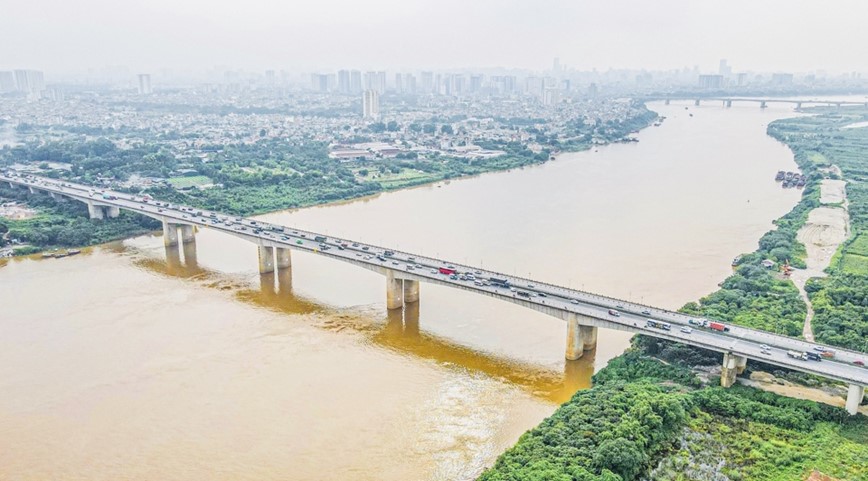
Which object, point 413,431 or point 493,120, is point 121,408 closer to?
point 413,431

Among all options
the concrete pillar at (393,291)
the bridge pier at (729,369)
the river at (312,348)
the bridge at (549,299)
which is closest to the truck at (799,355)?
the bridge at (549,299)

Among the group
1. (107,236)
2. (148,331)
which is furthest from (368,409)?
(107,236)

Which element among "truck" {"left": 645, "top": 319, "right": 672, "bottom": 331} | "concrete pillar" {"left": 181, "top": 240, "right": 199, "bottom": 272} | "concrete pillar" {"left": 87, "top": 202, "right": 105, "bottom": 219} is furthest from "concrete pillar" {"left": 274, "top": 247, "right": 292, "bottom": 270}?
"truck" {"left": 645, "top": 319, "right": 672, "bottom": 331}

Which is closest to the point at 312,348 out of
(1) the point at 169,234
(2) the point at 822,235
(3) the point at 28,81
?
(1) the point at 169,234

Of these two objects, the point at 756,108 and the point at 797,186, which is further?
the point at 756,108

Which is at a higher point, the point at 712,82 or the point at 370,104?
the point at 712,82

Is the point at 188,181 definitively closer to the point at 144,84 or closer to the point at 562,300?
the point at 562,300
